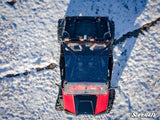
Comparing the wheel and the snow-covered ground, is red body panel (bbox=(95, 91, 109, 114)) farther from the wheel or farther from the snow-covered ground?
the wheel

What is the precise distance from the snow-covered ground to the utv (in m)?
1.15

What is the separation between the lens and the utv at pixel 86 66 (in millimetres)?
3623

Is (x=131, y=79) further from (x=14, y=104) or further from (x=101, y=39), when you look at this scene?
(x=14, y=104)

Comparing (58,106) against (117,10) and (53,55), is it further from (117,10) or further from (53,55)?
(117,10)

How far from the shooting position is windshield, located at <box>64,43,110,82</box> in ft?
11.8

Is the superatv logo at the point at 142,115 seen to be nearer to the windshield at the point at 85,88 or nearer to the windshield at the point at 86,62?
the windshield at the point at 85,88

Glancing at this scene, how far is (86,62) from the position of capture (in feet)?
11.9

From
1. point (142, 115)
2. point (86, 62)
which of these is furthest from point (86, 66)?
point (142, 115)

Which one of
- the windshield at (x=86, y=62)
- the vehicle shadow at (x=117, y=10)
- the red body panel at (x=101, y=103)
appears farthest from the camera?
the vehicle shadow at (x=117, y=10)

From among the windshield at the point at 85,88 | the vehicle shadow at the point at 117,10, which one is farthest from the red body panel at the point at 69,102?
the vehicle shadow at the point at 117,10

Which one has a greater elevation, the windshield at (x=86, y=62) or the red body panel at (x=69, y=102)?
the windshield at (x=86, y=62)

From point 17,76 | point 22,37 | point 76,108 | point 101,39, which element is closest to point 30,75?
point 17,76

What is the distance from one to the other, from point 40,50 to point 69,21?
1.86 m

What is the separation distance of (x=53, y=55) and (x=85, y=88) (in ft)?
7.31
